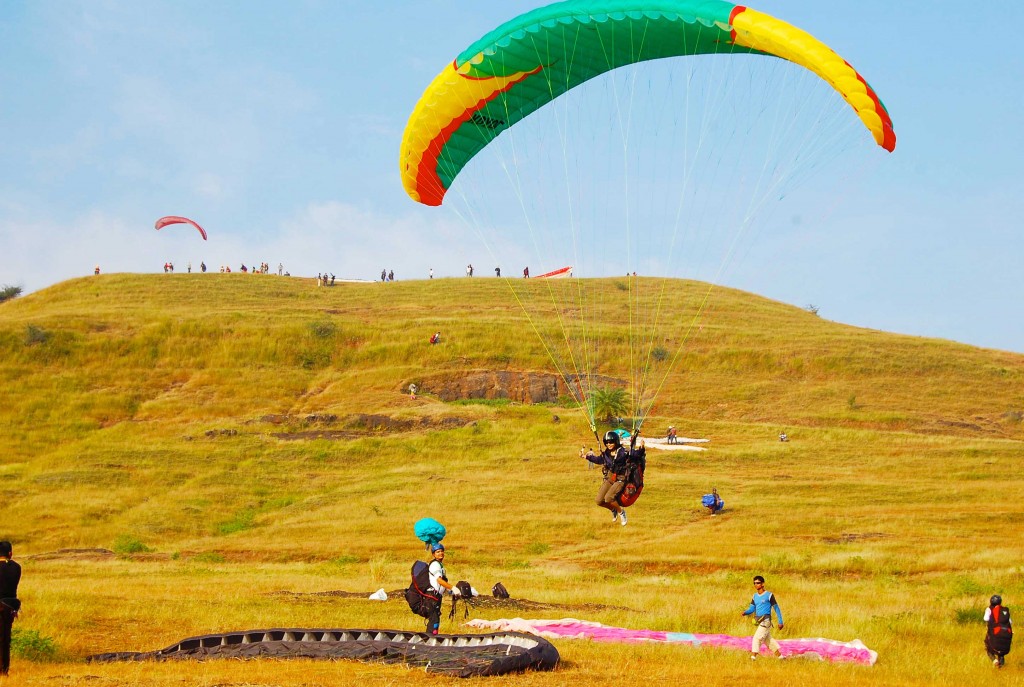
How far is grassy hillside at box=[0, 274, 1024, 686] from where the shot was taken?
17031 millimetres

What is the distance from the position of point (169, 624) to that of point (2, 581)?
5.09m

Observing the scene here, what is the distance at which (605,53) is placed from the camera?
1941cm

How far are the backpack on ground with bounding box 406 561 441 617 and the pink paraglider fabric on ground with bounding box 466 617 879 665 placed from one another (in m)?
1.48

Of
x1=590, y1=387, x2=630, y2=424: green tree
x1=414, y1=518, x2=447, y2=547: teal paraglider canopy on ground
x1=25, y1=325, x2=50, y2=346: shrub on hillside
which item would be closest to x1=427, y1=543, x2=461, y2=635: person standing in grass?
x1=414, y1=518, x2=447, y2=547: teal paraglider canopy on ground

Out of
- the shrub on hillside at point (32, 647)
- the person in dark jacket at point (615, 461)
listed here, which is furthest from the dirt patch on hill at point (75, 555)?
the person in dark jacket at point (615, 461)

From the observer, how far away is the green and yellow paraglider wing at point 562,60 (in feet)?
56.2

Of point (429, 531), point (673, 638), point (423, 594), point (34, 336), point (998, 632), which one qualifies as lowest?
point (673, 638)

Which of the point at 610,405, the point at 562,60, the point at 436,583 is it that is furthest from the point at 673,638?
the point at 610,405

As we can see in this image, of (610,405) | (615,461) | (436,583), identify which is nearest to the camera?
(436,583)

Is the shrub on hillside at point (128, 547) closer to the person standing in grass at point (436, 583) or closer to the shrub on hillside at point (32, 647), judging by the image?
the shrub on hillside at point (32, 647)

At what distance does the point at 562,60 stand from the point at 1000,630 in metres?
12.8

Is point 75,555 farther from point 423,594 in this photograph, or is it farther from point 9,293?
point 9,293

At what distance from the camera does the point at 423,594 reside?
1316cm

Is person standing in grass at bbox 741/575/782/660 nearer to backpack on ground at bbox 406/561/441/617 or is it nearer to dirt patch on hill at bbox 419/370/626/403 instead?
backpack on ground at bbox 406/561/441/617
